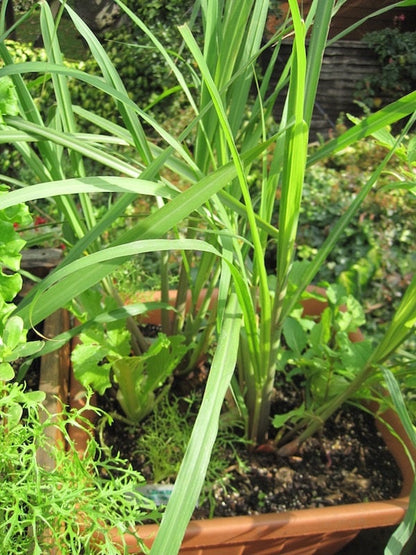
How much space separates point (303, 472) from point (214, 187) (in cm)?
57

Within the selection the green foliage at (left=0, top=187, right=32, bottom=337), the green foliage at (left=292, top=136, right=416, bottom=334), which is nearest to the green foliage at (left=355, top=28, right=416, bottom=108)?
the green foliage at (left=292, top=136, right=416, bottom=334)

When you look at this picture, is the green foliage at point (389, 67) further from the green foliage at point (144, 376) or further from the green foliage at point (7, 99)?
the green foliage at point (7, 99)

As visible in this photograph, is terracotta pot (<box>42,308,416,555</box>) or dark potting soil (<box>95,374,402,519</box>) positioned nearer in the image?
terracotta pot (<box>42,308,416,555</box>)

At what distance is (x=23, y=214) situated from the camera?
2.18 ft

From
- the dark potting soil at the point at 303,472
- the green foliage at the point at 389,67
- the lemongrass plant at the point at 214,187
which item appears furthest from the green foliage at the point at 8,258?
the green foliage at the point at 389,67

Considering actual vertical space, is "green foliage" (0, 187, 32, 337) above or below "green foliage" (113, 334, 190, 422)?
above

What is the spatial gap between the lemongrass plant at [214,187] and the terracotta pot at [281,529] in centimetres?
16

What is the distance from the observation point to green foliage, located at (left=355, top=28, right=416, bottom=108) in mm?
2838

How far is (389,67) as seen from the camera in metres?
2.92

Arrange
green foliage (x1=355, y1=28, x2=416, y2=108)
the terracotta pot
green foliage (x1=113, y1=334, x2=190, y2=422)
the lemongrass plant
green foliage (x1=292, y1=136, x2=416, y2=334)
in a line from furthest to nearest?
green foliage (x1=355, y1=28, x2=416, y2=108), green foliage (x1=292, y1=136, x2=416, y2=334), green foliage (x1=113, y1=334, x2=190, y2=422), the terracotta pot, the lemongrass plant

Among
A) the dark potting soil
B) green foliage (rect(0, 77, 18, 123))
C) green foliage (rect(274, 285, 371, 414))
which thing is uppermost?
green foliage (rect(0, 77, 18, 123))

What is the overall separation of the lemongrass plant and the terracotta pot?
0.53 feet

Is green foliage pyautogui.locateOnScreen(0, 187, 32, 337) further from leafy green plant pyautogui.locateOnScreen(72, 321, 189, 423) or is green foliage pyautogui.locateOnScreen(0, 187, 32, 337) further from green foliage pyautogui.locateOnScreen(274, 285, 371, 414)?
green foliage pyautogui.locateOnScreen(274, 285, 371, 414)

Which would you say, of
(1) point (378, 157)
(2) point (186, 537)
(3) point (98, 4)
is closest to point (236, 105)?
(2) point (186, 537)
